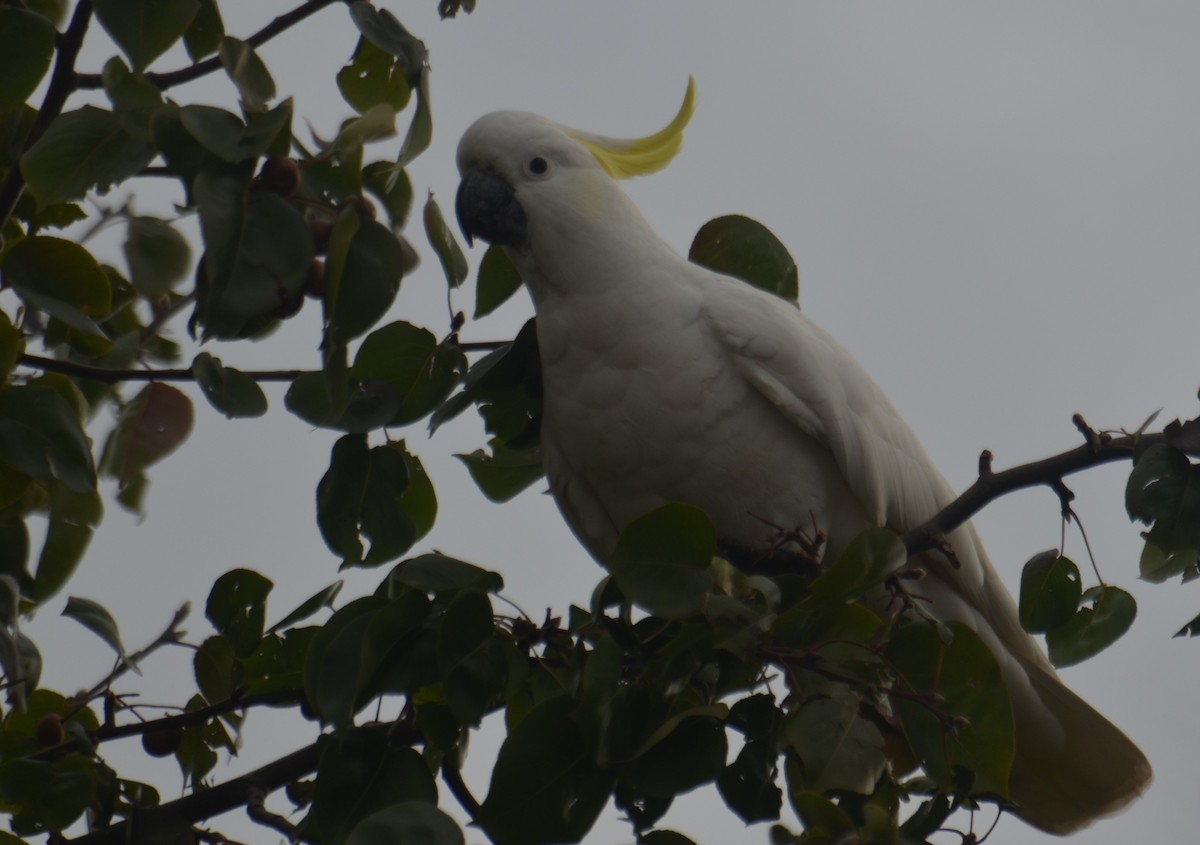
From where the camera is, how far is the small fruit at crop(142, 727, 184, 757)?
2.34m

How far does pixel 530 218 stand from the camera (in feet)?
9.25

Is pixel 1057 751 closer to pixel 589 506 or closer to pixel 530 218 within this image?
pixel 589 506

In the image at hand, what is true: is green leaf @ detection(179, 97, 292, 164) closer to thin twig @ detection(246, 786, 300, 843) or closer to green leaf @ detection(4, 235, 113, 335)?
green leaf @ detection(4, 235, 113, 335)

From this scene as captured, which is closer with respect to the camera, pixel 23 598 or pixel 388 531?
pixel 388 531

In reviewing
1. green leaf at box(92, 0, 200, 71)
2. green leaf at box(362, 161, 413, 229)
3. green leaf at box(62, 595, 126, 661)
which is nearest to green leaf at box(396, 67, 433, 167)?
green leaf at box(362, 161, 413, 229)

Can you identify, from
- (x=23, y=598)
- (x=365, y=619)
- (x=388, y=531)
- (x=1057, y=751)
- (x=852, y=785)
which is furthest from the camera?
(x=1057, y=751)

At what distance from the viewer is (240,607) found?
227 cm

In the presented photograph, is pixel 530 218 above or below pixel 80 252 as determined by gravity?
above

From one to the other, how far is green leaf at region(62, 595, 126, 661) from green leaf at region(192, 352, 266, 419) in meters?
0.55

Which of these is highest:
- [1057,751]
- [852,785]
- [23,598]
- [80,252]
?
[80,252]

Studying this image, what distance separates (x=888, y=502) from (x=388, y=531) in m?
1.20

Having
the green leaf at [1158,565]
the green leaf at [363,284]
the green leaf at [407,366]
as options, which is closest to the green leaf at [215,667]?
the green leaf at [407,366]

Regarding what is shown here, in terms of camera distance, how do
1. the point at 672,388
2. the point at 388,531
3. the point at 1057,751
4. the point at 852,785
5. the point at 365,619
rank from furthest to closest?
the point at 1057,751 < the point at 672,388 < the point at 388,531 < the point at 365,619 < the point at 852,785

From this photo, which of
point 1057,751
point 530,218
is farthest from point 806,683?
point 1057,751
